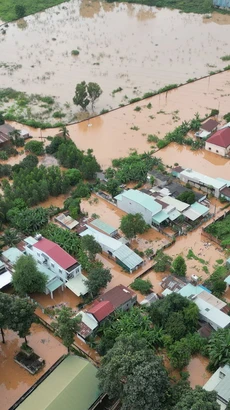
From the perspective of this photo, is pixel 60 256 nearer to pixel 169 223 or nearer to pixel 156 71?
pixel 169 223

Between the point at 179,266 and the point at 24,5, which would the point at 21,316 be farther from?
the point at 24,5

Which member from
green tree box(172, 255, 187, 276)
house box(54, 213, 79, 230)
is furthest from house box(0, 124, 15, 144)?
green tree box(172, 255, 187, 276)

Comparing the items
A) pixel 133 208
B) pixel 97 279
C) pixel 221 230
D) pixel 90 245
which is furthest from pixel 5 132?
pixel 221 230

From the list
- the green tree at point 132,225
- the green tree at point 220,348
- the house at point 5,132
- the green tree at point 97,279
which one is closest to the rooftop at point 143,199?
the green tree at point 132,225

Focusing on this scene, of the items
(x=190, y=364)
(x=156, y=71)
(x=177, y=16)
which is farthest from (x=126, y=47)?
(x=190, y=364)

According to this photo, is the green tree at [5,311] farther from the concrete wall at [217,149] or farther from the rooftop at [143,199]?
the concrete wall at [217,149]

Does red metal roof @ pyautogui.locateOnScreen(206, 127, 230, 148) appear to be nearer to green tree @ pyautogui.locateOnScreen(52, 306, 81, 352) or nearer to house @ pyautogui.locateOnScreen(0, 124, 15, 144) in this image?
house @ pyautogui.locateOnScreen(0, 124, 15, 144)
